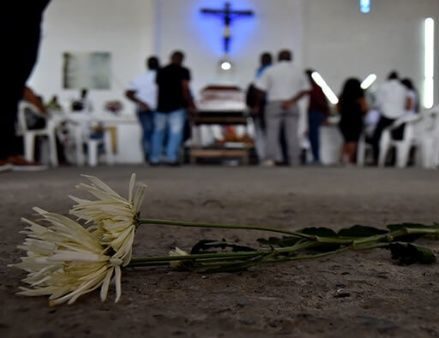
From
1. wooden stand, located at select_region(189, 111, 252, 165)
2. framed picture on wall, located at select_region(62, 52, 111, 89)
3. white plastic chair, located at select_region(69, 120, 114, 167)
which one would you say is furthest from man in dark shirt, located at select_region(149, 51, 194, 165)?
framed picture on wall, located at select_region(62, 52, 111, 89)

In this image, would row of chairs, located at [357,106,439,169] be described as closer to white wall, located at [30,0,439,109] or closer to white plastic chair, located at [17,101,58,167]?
white wall, located at [30,0,439,109]

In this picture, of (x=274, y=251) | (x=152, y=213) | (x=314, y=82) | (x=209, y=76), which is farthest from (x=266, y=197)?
(x=209, y=76)

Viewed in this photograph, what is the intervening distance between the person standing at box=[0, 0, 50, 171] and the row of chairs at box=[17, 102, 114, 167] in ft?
6.14

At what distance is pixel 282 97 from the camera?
5012 millimetres

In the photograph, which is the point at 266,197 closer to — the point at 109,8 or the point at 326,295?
the point at 326,295

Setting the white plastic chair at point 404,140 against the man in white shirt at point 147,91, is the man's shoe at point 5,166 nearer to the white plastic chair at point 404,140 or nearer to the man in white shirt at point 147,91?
the man in white shirt at point 147,91

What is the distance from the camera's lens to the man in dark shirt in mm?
4875

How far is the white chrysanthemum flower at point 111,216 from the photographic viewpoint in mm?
485

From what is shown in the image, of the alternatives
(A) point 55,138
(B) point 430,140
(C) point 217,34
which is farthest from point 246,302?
(C) point 217,34

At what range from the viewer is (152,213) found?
130 cm

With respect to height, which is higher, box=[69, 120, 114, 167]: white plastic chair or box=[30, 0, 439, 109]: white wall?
box=[30, 0, 439, 109]: white wall

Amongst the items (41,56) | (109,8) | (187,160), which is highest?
(109,8)

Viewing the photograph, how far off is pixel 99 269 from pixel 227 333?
4.4 inches

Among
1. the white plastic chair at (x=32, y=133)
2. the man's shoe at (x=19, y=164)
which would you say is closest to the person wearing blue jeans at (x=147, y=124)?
the white plastic chair at (x=32, y=133)
